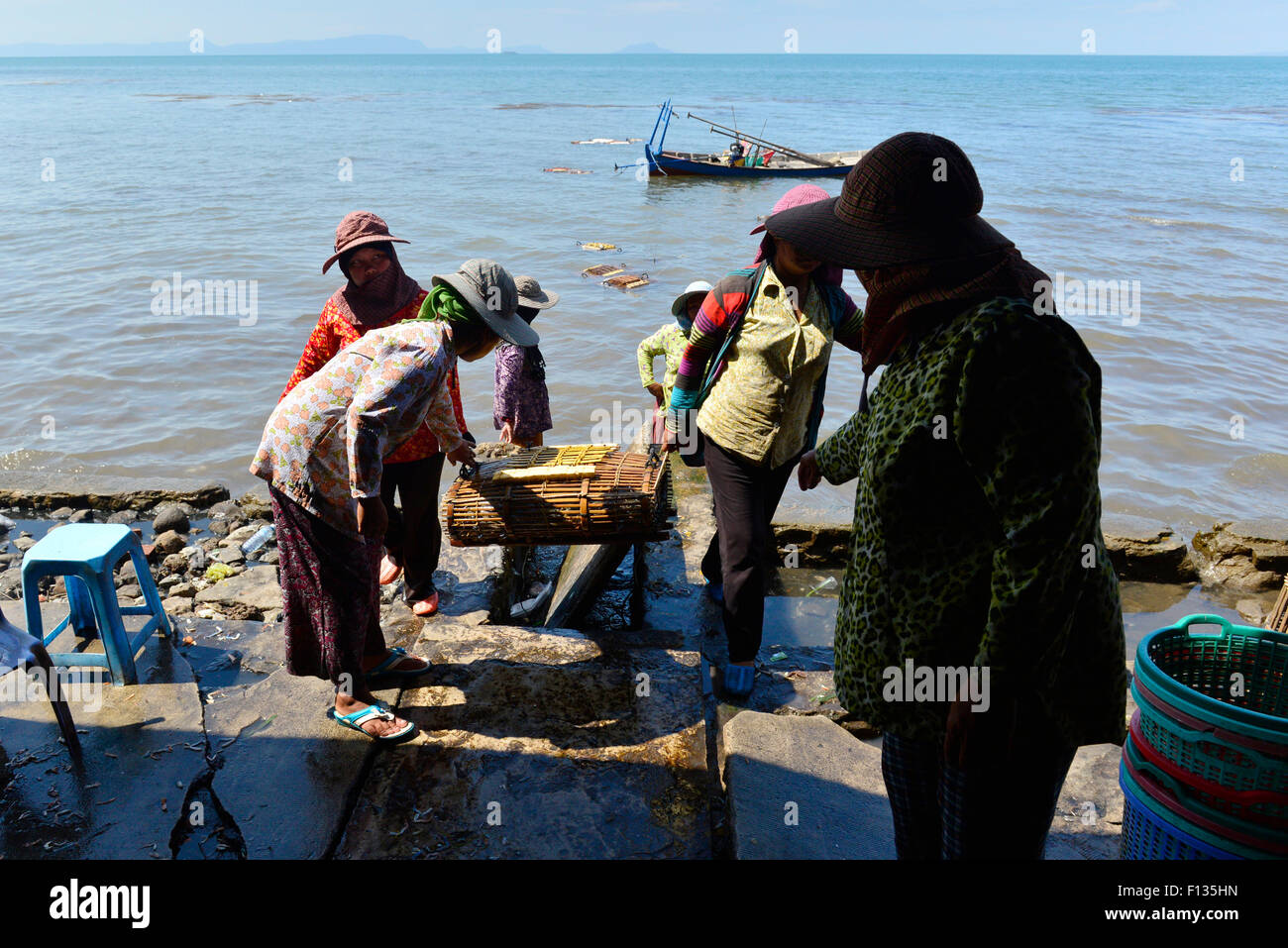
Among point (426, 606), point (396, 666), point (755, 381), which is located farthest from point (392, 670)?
point (755, 381)

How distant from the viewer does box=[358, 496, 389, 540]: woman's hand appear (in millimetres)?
2721

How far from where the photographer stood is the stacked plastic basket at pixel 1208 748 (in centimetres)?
186

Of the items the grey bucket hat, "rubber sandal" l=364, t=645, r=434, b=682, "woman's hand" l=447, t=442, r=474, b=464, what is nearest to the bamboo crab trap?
"woman's hand" l=447, t=442, r=474, b=464

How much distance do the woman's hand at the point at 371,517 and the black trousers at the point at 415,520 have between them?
99 cm

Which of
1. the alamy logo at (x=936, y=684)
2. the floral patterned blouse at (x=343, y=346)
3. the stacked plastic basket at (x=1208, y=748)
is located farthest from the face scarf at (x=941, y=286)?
the floral patterned blouse at (x=343, y=346)

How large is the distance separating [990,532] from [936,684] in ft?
1.03

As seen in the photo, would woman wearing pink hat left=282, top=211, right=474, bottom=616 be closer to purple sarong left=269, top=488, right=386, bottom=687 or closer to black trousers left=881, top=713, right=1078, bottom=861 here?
purple sarong left=269, top=488, right=386, bottom=687

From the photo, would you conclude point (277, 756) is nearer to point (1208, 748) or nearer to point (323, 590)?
point (323, 590)

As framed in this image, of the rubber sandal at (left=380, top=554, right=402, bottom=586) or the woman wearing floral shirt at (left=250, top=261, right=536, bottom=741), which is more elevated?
the woman wearing floral shirt at (left=250, top=261, right=536, bottom=741)

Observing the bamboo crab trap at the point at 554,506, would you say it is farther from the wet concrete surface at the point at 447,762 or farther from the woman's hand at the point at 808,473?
the woman's hand at the point at 808,473

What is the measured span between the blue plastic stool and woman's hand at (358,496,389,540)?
1.23 m
